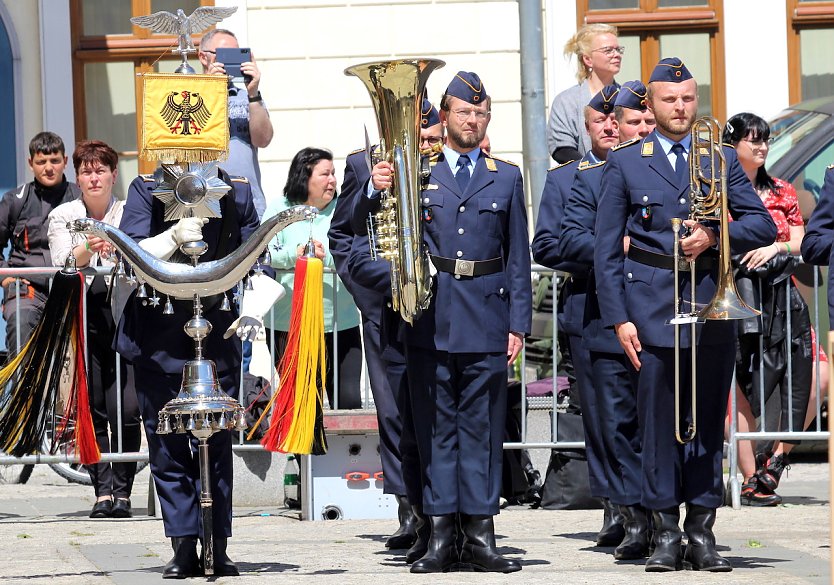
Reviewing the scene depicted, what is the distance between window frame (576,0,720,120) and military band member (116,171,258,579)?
7374 mm

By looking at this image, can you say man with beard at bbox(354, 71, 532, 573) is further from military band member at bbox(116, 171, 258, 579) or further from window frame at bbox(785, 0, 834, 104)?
window frame at bbox(785, 0, 834, 104)

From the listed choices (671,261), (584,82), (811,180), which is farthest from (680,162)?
(811,180)

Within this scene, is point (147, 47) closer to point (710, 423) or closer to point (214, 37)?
point (214, 37)

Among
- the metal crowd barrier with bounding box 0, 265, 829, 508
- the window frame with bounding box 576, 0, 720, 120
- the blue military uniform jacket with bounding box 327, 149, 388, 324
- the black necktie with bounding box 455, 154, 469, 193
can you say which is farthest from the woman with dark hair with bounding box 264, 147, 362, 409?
the window frame with bounding box 576, 0, 720, 120

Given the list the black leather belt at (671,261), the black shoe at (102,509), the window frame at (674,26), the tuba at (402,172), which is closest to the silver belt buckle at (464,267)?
the tuba at (402,172)

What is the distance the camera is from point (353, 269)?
27.2 ft

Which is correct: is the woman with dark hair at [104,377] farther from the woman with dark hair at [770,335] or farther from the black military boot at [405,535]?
the woman with dark hair at [770,335]

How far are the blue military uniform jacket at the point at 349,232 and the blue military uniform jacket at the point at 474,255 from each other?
0.75 m

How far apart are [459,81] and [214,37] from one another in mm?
3145

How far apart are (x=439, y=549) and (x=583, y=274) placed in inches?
67.3

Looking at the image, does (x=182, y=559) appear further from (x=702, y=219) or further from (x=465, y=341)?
(x=702, y=219)

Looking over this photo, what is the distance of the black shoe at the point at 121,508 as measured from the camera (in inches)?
390

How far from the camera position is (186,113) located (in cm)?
750

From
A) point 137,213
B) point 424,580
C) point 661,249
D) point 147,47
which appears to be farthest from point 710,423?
point 147,47
